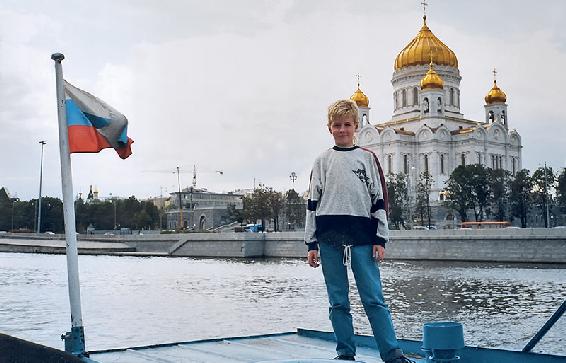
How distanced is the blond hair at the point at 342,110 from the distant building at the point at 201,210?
77.2 meters

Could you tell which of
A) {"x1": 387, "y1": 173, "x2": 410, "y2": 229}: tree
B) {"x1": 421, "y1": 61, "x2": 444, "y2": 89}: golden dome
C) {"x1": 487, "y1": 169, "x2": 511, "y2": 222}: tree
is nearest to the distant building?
{"x1": 421, "y1": 61, "x2": 444, "y2": 89}: golden dome

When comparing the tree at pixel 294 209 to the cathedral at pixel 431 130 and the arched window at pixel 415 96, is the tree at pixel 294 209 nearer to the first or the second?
the cathedral at pixel 431 130

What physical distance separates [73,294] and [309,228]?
1.79 metres

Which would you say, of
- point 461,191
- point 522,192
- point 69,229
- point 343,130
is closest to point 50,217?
point 461,191

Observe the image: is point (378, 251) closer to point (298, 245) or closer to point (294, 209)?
point (298, 245)

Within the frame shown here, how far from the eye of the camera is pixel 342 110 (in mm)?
4418

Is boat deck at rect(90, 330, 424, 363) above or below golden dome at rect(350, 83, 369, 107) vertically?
below

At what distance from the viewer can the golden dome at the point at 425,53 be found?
66625 millimetres

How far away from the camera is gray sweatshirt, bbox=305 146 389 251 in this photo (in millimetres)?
4336

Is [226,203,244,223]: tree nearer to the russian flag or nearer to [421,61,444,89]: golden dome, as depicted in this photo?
[421,61,444,89]: golden dome

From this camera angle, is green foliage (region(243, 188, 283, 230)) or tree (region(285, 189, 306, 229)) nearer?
green foliage (region(243, 188, 283, 230))

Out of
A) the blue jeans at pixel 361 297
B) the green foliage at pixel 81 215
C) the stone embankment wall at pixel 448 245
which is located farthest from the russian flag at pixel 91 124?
the green foliage at pixel 81 215

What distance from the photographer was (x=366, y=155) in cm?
444

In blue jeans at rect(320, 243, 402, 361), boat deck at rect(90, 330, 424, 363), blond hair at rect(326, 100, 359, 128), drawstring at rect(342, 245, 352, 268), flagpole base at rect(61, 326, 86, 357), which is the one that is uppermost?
blond hair at rect(326, 100, 359, 128)
